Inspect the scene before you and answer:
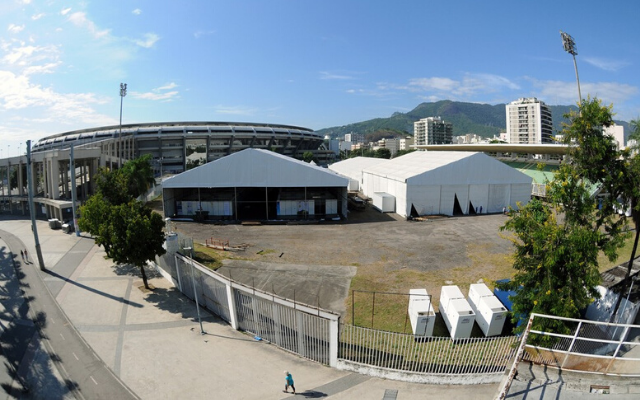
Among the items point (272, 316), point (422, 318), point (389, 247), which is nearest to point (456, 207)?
point (389, 247)

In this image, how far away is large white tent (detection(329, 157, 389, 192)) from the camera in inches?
2154

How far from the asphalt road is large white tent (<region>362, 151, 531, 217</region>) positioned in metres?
27.1

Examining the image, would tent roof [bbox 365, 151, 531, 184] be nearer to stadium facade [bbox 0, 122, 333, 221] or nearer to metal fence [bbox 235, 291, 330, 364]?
metal fence [bbox 235, 291, 330, 364]

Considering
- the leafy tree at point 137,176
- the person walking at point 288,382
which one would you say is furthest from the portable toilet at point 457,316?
the leafy tree at point 137,176

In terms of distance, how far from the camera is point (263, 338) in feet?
44.7

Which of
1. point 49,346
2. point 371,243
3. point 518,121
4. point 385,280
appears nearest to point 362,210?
point 371,243

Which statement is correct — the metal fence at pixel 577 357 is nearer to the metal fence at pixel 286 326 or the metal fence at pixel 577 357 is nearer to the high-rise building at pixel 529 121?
the metal fence at pixel 286 326

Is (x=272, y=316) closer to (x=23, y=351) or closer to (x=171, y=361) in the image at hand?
(x=171, y=361)

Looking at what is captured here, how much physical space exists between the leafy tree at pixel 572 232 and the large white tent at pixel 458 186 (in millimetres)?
22749

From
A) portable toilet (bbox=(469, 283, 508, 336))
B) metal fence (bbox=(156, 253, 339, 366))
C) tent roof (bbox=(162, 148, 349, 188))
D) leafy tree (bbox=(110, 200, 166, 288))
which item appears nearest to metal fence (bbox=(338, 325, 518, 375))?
metal fence (bbox=(156, 253, 339, 366))

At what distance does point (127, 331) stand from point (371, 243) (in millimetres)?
16035

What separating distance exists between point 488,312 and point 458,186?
23.9 m

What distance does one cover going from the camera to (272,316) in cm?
1303

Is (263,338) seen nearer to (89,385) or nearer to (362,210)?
(89,385)
